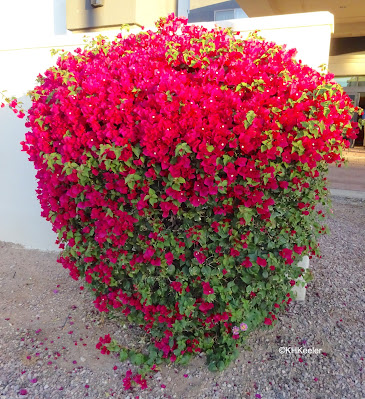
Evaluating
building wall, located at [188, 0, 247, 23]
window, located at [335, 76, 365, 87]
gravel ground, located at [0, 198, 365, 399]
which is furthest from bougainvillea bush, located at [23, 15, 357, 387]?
window, located at [335, 76, 365, 87]

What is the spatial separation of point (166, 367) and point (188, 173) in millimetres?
1294

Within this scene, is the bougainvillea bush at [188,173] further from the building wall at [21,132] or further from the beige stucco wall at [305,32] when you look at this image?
the building wall at [21,132]

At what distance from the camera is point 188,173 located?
1910mm

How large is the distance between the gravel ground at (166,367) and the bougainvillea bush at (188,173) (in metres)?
0.14

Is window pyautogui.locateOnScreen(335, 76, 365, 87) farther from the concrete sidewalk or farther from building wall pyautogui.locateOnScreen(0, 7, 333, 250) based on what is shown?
building wall pyautogui.locateOnScreen(0, 7, 333, 250)

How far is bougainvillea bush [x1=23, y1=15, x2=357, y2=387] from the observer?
1.87 m

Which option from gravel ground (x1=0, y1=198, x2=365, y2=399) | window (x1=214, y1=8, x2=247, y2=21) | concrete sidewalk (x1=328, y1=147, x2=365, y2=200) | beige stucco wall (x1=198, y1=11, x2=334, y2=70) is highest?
window (x1=214, y1=8, x2=247, y2=21)

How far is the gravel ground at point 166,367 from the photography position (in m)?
2.21

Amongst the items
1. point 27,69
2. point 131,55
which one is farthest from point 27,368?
point 27,69

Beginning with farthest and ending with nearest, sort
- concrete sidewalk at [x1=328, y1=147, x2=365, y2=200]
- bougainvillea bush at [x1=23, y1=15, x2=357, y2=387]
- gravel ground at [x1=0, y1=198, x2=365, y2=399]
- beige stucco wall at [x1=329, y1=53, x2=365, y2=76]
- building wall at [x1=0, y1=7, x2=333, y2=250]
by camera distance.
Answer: beige stucco wall at [x1=329, y1=53, x2=365, y2=76] < concrete sidewalk at [x1=328, y1=147, x2=365, y2=200] < building wall at [x1=0, y1=7, x2=333, y2=250] < gravel ground at [x1=0, y1=198, x2=365, y2=399] < bougainvillea bush at [x1=23, y1=15, x2=357, y2=387]

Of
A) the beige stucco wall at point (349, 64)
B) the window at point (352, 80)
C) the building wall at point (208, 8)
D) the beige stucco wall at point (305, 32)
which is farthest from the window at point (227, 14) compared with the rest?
the beige stucco wall at point (305, 32)

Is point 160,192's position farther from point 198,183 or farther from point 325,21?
point 325,21

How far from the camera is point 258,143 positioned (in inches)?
72.5

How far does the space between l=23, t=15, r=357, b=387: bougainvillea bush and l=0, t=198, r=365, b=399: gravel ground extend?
138 millimetres
